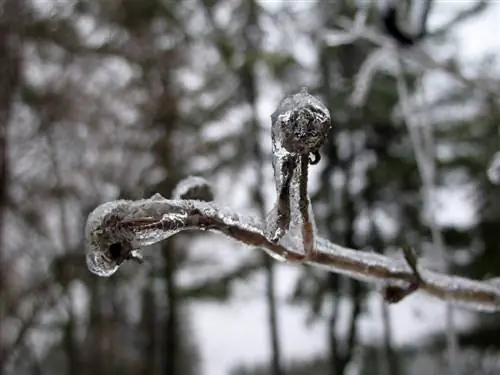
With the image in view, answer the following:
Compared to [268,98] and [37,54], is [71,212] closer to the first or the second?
[37,54]

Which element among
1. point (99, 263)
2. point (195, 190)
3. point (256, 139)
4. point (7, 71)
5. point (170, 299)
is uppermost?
point (7, 71)

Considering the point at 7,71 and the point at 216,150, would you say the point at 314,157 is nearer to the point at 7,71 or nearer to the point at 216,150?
the point at 216,150

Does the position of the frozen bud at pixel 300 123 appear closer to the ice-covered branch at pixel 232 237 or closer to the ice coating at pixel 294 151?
the ice coating at pixel 294 151

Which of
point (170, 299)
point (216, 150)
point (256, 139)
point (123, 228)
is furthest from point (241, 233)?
point (170, 299)

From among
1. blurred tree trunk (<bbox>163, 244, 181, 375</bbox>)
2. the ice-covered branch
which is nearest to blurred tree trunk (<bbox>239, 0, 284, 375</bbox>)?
blurred tree trunk (<bbox>163, 244, 181, 375</bbox>)

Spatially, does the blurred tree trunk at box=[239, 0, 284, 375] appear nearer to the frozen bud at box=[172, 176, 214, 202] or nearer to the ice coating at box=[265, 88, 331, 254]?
the frozen bud at box=[172, 176, 214, 202]

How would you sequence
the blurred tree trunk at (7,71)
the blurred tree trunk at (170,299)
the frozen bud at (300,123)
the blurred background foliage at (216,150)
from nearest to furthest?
the frozen bud at (300,123) → the blurred background foliage at (216,150) → the blurred tree trunk at (7,71) → the blurred tree trunk at (170,299)

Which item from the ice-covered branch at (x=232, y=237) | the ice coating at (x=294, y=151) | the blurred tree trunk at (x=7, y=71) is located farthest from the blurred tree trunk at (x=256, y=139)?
the ice coating at (x=294, y=151)

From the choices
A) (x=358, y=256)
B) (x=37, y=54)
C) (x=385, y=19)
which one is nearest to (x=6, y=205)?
(x=37, y=54)
